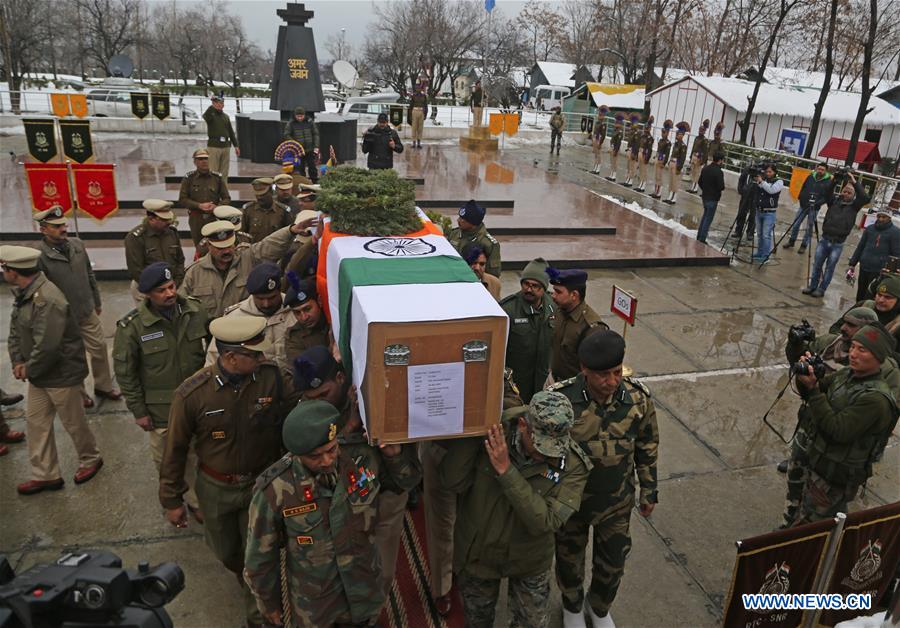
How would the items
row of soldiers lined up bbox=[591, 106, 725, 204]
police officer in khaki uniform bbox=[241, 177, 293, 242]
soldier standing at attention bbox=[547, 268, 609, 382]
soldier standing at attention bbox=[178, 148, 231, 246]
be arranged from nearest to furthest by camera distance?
soldier standing at attention bbox=[547, 268, 609, 382]
police officer in khaki uniform bbox=[241, 177, 293, 242]
soldier standing at attention bbox=[178, 148, 231, 246]
row of soldiers lined up bbox=[591, 106, 725, 204]

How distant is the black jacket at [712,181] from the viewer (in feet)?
35.3

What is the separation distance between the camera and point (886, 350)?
3.57m

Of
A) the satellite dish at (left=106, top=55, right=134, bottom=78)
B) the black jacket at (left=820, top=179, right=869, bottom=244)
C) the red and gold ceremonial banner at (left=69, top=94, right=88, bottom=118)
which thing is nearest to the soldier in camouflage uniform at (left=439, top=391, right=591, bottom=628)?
the black jacket at (left=820, top=179, right=869, bottom=244)

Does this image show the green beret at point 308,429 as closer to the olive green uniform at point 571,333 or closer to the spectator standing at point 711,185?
the olive green uniform at point 571,333

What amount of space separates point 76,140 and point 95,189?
6.12 feet

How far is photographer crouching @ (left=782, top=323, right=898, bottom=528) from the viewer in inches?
139

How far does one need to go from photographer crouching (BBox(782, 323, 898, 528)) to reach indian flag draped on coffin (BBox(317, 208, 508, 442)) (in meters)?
1.80

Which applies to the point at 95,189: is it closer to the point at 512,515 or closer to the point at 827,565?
the point at 512,515

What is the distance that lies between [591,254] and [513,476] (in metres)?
7.79

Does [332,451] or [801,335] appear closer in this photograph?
[332,451]

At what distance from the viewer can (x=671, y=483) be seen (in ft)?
16.0

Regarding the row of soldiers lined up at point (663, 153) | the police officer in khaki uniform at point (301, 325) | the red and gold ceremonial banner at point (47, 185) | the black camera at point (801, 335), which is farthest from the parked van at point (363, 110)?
the black camera at point (801, 335)

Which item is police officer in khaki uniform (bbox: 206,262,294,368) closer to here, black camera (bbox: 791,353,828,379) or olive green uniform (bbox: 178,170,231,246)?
black camera (bbox: 791,353,828,379)

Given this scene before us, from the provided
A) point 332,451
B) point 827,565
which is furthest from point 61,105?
point 827,565
